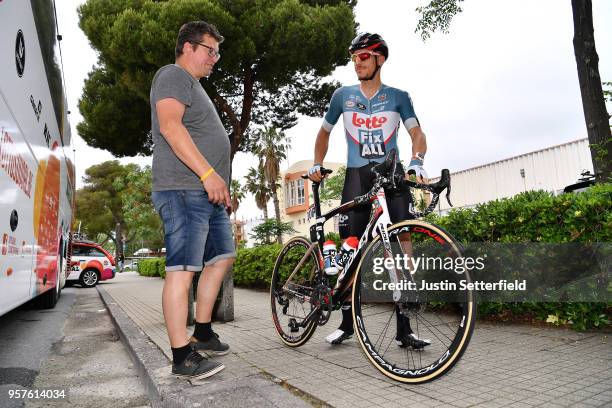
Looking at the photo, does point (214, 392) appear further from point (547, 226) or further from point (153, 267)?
point (153, 267)

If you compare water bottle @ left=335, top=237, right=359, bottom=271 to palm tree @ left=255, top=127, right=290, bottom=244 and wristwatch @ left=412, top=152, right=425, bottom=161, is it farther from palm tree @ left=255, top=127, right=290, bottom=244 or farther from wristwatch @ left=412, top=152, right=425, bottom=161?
palm tree @ left=255, top=127, right=290, bottom=244

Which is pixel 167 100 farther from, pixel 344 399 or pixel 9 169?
pixel 344 399

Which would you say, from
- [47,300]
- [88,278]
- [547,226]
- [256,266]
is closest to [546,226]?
[547,226]

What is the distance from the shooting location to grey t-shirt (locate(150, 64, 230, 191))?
2684 mm

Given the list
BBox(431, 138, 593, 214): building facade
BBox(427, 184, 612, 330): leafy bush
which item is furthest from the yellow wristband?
BBox(431, 138, 593, 214): building facade

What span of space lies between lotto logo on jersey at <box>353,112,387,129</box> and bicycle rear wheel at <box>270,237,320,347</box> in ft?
3.48

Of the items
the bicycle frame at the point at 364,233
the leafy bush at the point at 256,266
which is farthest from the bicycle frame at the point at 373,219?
the leafy bush at the point at 256,266

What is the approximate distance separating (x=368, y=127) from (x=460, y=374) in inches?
73.5

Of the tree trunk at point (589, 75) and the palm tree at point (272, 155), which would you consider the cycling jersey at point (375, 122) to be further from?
the palm tree at point (272, 155)

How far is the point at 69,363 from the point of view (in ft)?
13.3

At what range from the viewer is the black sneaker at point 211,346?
305cm

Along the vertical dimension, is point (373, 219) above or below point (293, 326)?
above

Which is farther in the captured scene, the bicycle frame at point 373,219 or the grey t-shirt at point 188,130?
the grey t-shirt at point 188,130

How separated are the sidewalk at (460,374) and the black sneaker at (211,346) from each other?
3.8 inches
